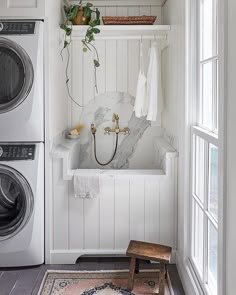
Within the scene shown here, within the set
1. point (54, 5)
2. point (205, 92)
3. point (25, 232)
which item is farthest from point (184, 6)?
point (25, 232)

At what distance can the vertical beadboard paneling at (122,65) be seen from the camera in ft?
13.0

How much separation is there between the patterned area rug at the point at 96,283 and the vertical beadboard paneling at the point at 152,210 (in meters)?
0.29

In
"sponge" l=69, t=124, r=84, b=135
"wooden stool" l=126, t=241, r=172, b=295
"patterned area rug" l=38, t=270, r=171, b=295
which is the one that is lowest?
"patterned area rug" l=38, t=270, r=171, b=295

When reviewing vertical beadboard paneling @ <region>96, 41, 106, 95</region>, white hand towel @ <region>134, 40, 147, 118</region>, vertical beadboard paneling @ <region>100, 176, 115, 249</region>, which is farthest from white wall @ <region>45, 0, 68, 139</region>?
white hand towel @ <region>134, 40, 147, 118</region>

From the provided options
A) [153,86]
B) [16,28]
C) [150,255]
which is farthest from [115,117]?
[150,255]

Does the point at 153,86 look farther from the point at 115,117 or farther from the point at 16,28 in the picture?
the point at 16,28

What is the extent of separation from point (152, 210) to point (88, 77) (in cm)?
159

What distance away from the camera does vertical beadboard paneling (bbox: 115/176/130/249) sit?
314 cm

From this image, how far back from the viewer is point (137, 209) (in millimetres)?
3160

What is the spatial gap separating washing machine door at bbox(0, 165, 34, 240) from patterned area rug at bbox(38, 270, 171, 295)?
454 mm

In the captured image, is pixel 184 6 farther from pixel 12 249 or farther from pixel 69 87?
pixel 12 249

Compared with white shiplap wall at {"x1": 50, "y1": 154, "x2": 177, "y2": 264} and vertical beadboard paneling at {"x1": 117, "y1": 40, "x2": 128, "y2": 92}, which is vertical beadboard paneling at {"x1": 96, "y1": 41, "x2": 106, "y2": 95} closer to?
vertical beadboard paneling at {"x1": 117, "y1": 40, "x2": 128, "y2": 92}

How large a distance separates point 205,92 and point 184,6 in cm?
69
